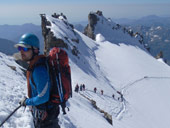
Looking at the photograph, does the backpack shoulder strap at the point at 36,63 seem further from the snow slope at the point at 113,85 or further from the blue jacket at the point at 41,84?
the snow slope at the point at 113,85

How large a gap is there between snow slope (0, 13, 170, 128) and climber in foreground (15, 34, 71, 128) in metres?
2.92

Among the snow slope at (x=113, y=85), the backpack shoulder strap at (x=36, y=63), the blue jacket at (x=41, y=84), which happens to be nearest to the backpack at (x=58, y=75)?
the backpack shoulder strap at (x=36, y=63)

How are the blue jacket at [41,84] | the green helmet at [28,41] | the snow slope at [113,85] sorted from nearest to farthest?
the blue jacket at [41,84] < the green helmet at [28,41] < the snow slope at [113,85]

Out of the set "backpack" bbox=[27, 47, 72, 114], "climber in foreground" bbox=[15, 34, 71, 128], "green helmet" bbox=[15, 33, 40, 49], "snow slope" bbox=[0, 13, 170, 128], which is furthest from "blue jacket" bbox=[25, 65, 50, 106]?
"snow slope" bbox=[0, 13, 170, 128]

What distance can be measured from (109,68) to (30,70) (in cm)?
5569

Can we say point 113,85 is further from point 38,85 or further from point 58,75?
point 38,85

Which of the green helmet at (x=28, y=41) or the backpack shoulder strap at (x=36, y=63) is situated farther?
the green helmet at (x=28, y=41)

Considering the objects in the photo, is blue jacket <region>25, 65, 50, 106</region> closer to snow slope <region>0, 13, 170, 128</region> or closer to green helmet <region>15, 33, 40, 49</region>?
green helmet <region>15, 33, 40, 49</region>

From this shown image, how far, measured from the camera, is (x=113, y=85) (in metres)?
50.7

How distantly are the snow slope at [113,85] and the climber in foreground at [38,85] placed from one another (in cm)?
292

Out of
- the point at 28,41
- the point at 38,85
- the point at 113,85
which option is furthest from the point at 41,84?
the point at 113,85

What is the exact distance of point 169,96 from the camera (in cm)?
4700

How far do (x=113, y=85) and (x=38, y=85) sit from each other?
46.9 m

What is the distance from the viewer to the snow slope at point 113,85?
14.4 meters
